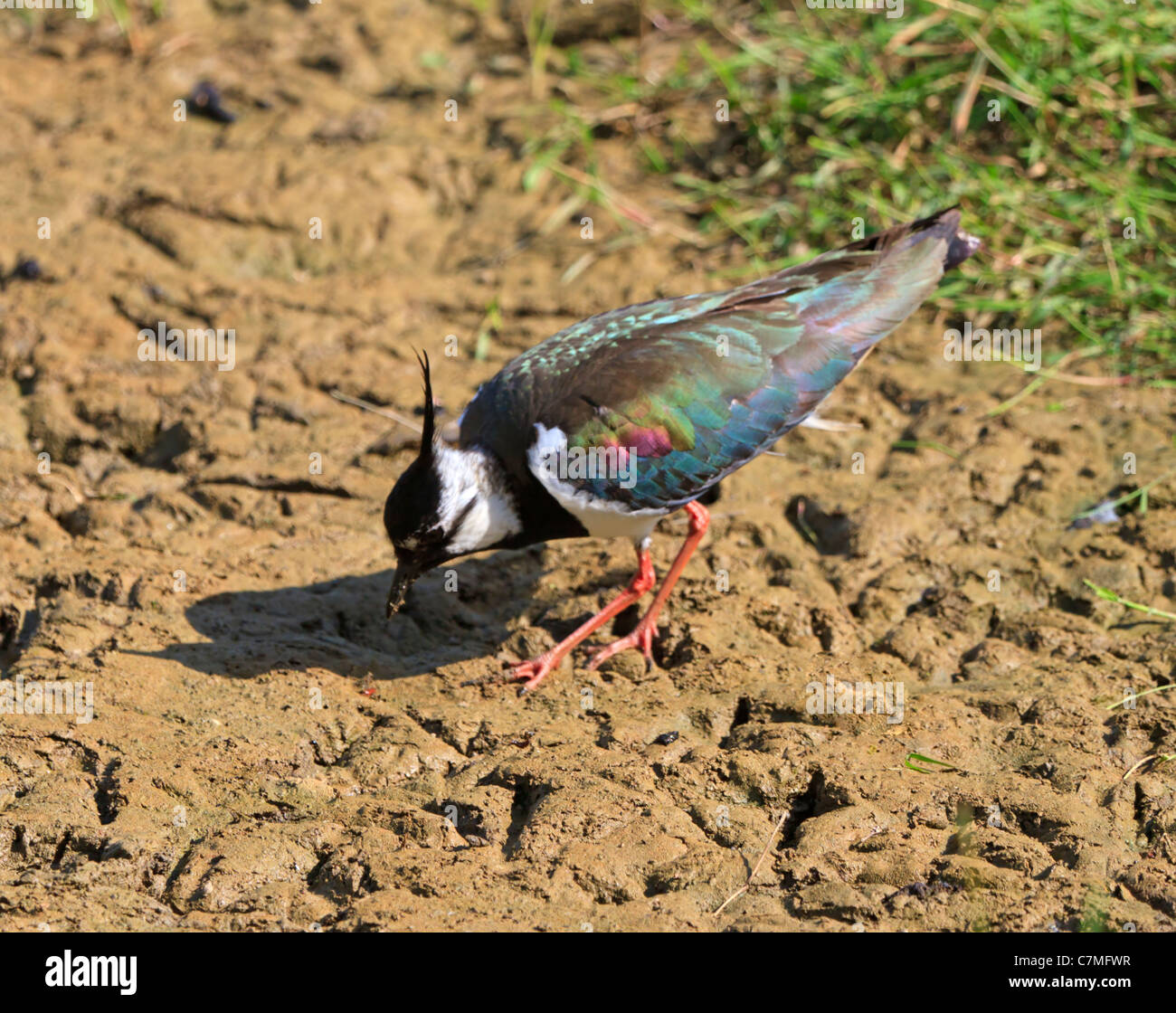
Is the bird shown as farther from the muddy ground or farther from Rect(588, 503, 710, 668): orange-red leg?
the muddy ground

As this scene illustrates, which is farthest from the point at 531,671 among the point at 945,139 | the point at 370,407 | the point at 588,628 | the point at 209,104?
the point at 209,104

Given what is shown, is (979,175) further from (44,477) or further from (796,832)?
(44,477)

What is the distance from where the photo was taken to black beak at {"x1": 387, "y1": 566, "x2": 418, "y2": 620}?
4.98m

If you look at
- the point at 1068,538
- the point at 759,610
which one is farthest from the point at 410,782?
the point at 1068,538

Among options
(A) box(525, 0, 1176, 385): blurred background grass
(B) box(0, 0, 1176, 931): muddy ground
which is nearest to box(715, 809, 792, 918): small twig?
(B) box(0, 0, 1176, 931): muddy ground

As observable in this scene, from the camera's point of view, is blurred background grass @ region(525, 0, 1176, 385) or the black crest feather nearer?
the black crest feather

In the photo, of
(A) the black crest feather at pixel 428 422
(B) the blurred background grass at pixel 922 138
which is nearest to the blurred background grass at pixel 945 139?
(B) the blurred background grass at pixel 922 138

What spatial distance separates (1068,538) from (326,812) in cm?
329

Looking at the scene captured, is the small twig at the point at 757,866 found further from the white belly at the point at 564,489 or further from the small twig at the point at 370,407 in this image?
the small twig at the point at 370,407

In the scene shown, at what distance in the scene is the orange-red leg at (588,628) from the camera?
16.3 ft

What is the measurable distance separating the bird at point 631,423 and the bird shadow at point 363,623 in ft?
0.92

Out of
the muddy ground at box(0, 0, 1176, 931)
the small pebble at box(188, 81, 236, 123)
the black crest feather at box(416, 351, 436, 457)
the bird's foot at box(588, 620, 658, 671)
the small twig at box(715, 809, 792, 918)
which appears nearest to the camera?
the small twig at box(715, 809, 792, 918)

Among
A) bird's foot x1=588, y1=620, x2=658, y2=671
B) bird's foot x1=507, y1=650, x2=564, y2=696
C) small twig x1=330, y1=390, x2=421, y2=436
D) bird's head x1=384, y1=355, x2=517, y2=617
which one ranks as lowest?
bird's foot x1=507, y1=650, x2=564, y2=696

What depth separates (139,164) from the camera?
25.0 ft
